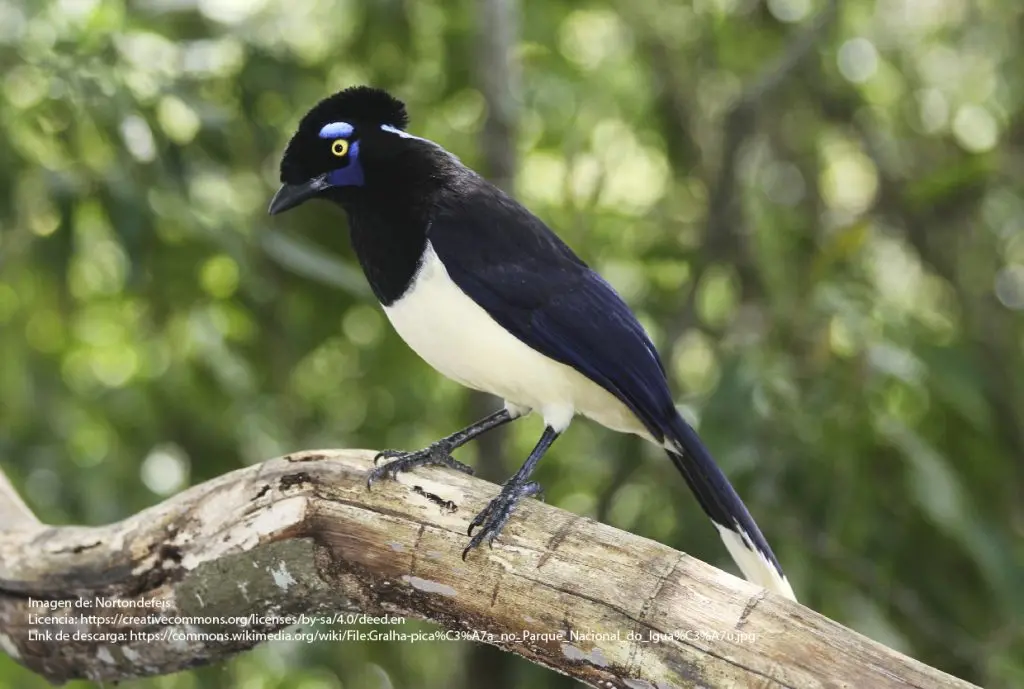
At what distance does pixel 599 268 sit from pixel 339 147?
1696 mm

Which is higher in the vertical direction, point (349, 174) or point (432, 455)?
point (349, 174)

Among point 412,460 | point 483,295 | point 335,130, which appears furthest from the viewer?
point 335,130

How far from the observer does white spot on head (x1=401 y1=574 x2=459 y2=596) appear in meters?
2.61

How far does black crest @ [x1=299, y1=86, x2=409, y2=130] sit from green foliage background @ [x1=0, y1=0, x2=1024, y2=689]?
601 mm

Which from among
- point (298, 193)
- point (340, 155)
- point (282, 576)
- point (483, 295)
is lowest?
point (282, 576)

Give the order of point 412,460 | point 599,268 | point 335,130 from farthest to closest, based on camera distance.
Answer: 1. point 599,268
2. point 335,130
3. point 412,460

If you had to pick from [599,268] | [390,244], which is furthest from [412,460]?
[599,268]

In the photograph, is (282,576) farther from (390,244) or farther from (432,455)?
(390,244)

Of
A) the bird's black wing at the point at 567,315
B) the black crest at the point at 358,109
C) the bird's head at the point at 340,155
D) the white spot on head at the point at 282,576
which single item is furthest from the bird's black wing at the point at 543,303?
the white spot on head at the point at 282,576

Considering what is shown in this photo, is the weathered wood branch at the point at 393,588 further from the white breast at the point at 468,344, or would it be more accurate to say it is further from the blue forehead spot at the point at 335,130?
the blue forehead spot at the point at 335,130

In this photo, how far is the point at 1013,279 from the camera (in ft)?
17.6

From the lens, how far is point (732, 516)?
10.5 feet

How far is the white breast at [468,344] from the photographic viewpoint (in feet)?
9.85

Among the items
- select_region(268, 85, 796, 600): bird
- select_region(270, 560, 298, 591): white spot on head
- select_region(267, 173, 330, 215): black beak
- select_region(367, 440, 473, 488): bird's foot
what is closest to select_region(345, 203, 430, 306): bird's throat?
select_region(268, 85, 796, 600): bird
